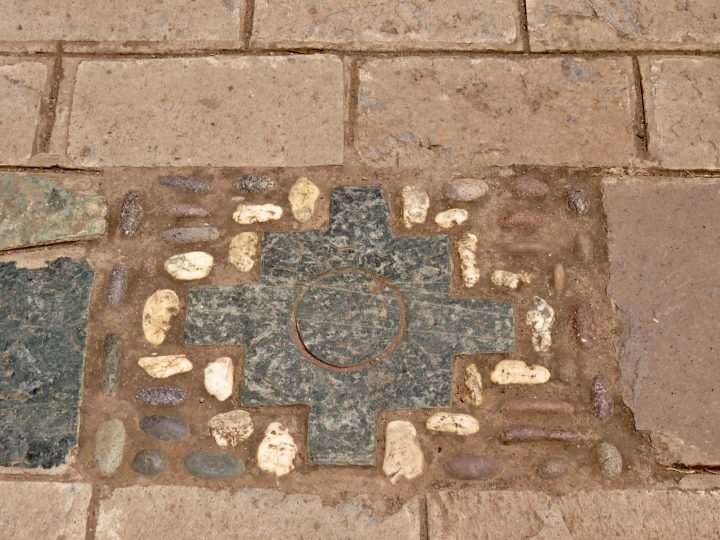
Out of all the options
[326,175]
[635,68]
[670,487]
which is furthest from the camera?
[635,68]

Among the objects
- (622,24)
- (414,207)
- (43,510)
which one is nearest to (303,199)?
(414,207)

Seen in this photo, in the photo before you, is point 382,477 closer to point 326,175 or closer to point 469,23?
point 326,175

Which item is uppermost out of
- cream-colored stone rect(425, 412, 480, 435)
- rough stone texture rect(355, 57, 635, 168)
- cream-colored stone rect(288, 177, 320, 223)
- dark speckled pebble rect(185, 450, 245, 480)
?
rough stone texture rect(355, 57, 635, 168)

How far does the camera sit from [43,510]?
2.06m

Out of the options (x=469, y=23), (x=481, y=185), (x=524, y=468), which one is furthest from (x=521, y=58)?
(x=524, y=468)

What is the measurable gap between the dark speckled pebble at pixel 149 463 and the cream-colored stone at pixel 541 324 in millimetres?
1196

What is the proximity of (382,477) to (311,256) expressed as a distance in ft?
2.35

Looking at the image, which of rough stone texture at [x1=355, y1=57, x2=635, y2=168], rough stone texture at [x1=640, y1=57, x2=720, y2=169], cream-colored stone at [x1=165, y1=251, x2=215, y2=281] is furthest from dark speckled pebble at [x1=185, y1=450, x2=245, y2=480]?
rough stone texture at [x1=640, y1=57, x2=720, y2=169]

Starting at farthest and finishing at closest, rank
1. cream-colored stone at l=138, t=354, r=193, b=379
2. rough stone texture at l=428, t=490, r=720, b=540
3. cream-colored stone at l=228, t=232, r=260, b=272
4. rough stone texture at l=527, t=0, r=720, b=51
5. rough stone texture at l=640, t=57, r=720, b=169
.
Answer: rough stone texture at l=527, t=0, r=720, b=51
rough stone texture at l=640, t=57, r=720, b=169
cream-colored stone at l=228, t=232, r=260, b=272
cream-colored stone at l=138, t=354, r=193, b=379
rough stone texture at l=428, t=490, r=720, b=540

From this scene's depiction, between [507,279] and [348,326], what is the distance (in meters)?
0.53

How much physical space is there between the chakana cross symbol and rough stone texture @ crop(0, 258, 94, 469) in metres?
0.37

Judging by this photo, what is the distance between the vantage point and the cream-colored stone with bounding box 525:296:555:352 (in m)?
2.14

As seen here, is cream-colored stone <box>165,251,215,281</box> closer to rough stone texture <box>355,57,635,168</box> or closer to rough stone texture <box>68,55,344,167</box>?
rough stone texture <box>68,55,344,167</box>

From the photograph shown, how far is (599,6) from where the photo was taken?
261 centimetres
